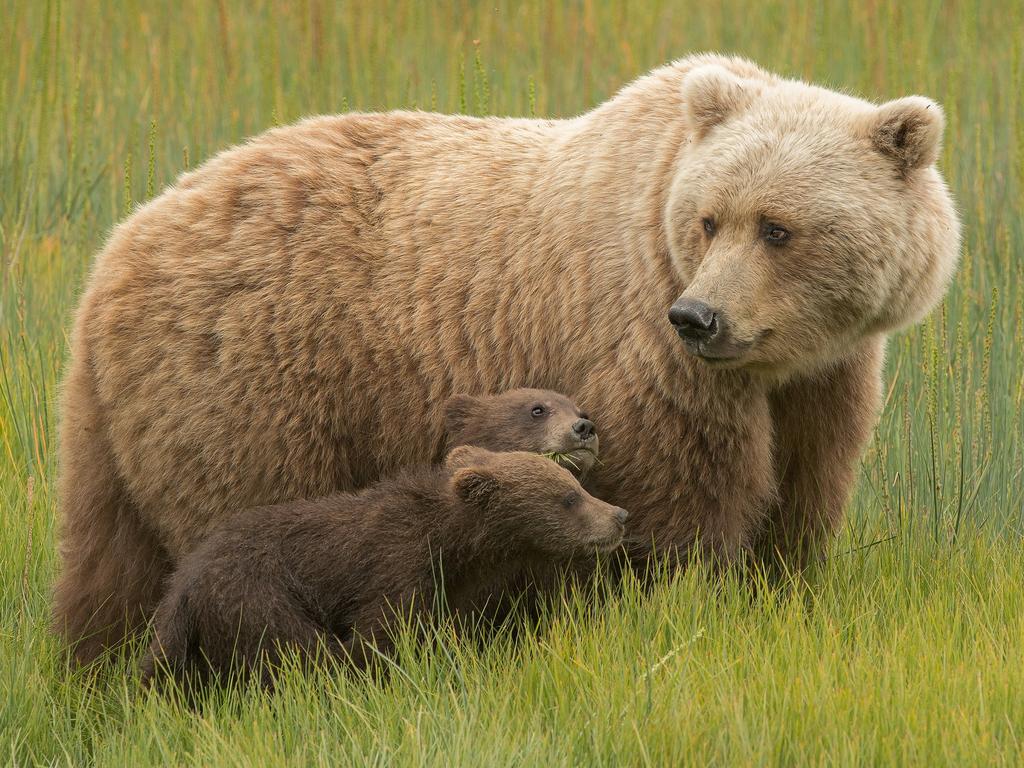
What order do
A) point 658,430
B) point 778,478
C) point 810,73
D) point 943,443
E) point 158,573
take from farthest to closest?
point 810,73 < point 943,443 < point 158,573 < point 778,478 < point 658,430

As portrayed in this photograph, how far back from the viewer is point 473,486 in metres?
4.81

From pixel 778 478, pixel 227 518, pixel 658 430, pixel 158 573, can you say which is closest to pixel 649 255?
pixel 658 430

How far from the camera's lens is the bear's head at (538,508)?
15.8ft

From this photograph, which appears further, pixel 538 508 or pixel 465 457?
pixel 465 457

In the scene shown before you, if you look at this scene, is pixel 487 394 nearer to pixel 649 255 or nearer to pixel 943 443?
pixel 649 255

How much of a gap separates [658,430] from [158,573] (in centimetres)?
220

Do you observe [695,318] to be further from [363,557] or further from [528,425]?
[363,557]

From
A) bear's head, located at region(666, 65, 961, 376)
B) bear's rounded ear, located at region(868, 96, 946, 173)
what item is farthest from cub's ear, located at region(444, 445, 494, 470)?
bear's rounded ear, located at region(868, 96, 946, 173)

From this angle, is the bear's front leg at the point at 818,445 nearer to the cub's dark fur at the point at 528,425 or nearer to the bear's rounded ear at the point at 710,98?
the cub's dark fur at the point at 528,425

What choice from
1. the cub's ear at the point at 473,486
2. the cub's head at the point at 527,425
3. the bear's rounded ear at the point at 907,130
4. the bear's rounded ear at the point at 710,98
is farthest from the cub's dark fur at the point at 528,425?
the bear's rounded ear at the point at 907,130

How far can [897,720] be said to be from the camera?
399 cm

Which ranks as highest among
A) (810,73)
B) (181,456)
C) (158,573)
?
(810,73)

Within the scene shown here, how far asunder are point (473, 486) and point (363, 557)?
0.45 meters

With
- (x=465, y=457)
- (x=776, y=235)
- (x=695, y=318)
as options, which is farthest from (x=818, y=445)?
(x=465, y=457)
